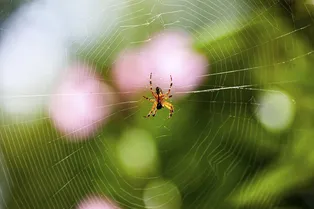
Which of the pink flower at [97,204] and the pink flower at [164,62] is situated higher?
the pink flower at [164,62]

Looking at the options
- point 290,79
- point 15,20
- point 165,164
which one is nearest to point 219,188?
point 165,164

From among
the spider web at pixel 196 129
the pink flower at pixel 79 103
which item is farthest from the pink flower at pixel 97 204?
the pink flower at pixel 79 103

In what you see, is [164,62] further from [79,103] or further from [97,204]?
[97,204]

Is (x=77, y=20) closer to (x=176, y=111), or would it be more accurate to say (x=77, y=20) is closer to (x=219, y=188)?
(x=176, y=111)

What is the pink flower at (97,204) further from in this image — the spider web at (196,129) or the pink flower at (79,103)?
the pink flower at (79,103)

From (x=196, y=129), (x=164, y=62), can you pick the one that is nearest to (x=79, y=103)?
(x=164, y=62)

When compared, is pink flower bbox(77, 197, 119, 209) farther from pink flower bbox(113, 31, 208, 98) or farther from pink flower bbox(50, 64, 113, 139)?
pink flower bbox(113, 31, 208, 98)

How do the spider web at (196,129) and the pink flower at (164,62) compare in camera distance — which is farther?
the pink flower at (164,62)
